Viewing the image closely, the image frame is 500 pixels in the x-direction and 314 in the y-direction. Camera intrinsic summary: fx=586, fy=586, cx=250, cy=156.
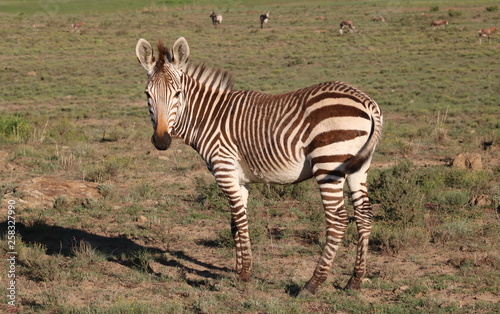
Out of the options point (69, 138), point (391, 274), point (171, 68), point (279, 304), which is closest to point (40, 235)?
point (171, 68)

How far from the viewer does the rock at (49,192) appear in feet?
32.8

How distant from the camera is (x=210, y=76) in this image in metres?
7.28

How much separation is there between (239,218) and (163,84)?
1.80 m

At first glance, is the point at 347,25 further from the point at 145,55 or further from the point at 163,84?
the point at 163,84

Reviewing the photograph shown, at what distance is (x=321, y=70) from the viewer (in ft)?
103

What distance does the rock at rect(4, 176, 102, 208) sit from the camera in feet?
32.8

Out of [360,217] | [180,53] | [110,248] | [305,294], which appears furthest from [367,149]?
[110,248]

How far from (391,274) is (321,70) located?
82.0 feet

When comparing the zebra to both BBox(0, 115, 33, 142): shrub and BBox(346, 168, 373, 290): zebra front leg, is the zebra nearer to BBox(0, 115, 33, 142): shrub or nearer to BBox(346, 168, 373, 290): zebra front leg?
BBox(346, 168, 373, 290): zebra front leg

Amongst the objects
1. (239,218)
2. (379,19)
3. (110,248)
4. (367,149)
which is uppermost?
(379,19)

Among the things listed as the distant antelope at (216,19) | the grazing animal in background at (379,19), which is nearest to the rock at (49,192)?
the distant antelope at (216,19)

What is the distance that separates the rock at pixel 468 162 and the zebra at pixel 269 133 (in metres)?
6.33

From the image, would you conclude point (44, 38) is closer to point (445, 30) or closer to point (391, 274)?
point (445, 30)

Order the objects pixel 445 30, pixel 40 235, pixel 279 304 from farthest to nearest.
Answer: pixel 445 30 → pixel 40 235 → pixel 279 304
